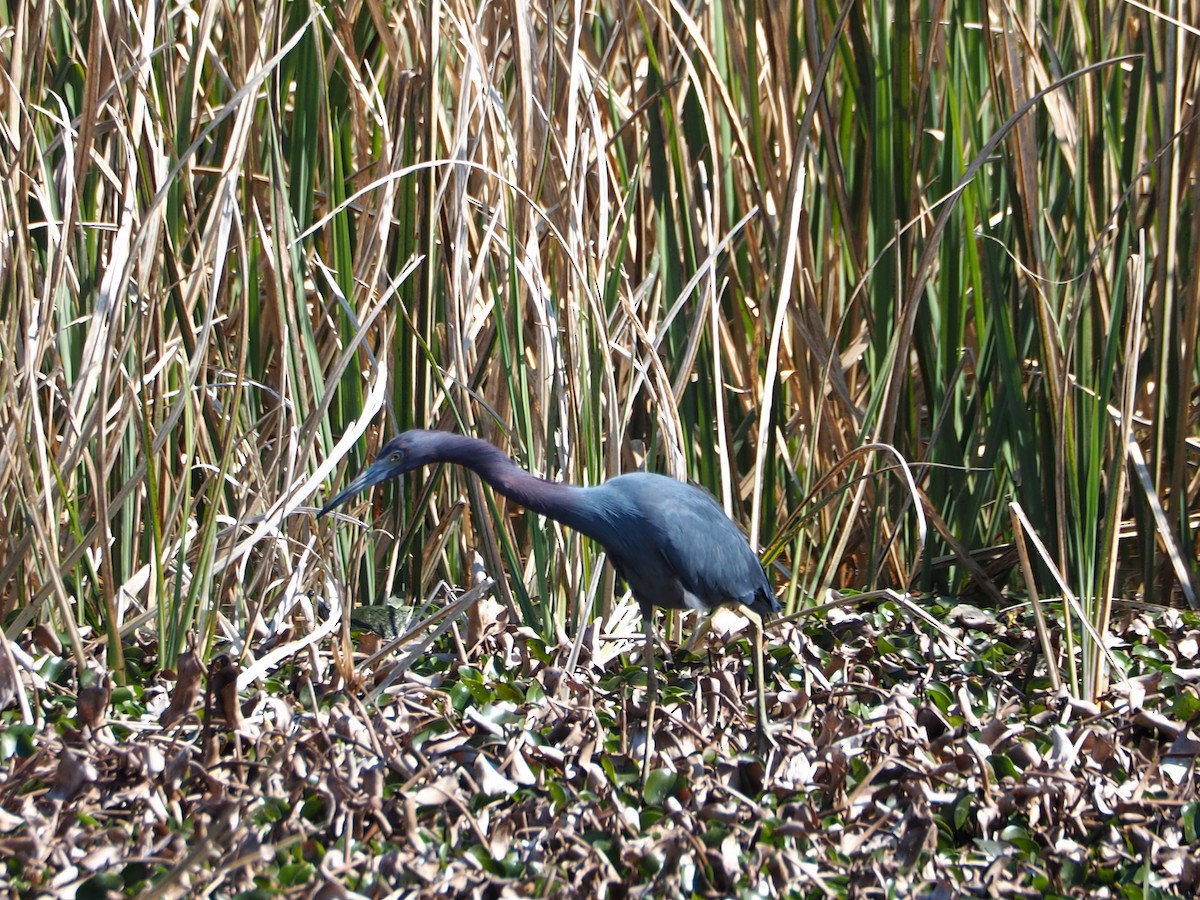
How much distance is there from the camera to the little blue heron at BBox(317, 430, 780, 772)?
92.4 inches

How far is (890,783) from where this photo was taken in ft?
7.22

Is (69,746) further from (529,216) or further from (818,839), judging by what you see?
(529,216)

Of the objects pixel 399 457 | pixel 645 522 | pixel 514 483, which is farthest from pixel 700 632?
pixel 399 457

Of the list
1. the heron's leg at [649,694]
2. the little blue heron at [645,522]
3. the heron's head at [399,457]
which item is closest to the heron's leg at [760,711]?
the little blue heron at [645,522]

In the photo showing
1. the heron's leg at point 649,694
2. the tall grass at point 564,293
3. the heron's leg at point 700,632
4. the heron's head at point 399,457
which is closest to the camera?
the heron's leg at point 649,694

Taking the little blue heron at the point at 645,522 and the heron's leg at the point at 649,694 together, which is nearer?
the heron's leg at the point at 649,694

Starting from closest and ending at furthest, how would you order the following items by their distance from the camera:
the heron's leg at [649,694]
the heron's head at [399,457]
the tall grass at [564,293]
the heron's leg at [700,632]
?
1. the heron's leg at [649,694]
2. the heron's head at [399,457]
3. the tall grass at [564,293]
4. the heron's leg at [700,632]

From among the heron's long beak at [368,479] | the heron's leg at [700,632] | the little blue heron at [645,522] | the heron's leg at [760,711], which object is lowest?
the heron's leg at [700,632]

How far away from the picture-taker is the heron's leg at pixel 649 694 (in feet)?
7.30

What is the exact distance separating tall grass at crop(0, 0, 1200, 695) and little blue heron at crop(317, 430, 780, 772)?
18 cm

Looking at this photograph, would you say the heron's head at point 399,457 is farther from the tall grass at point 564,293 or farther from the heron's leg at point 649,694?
the heron's leg at point 649,694

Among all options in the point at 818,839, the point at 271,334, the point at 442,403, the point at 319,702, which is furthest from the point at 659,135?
A: the point at 818,839

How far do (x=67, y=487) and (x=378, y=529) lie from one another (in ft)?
2.25

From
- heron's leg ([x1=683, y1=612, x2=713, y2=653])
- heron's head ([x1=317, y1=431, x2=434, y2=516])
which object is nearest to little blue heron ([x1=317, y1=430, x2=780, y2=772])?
heron's head ([x1=317, y1=431, x2=434, y2=516])
